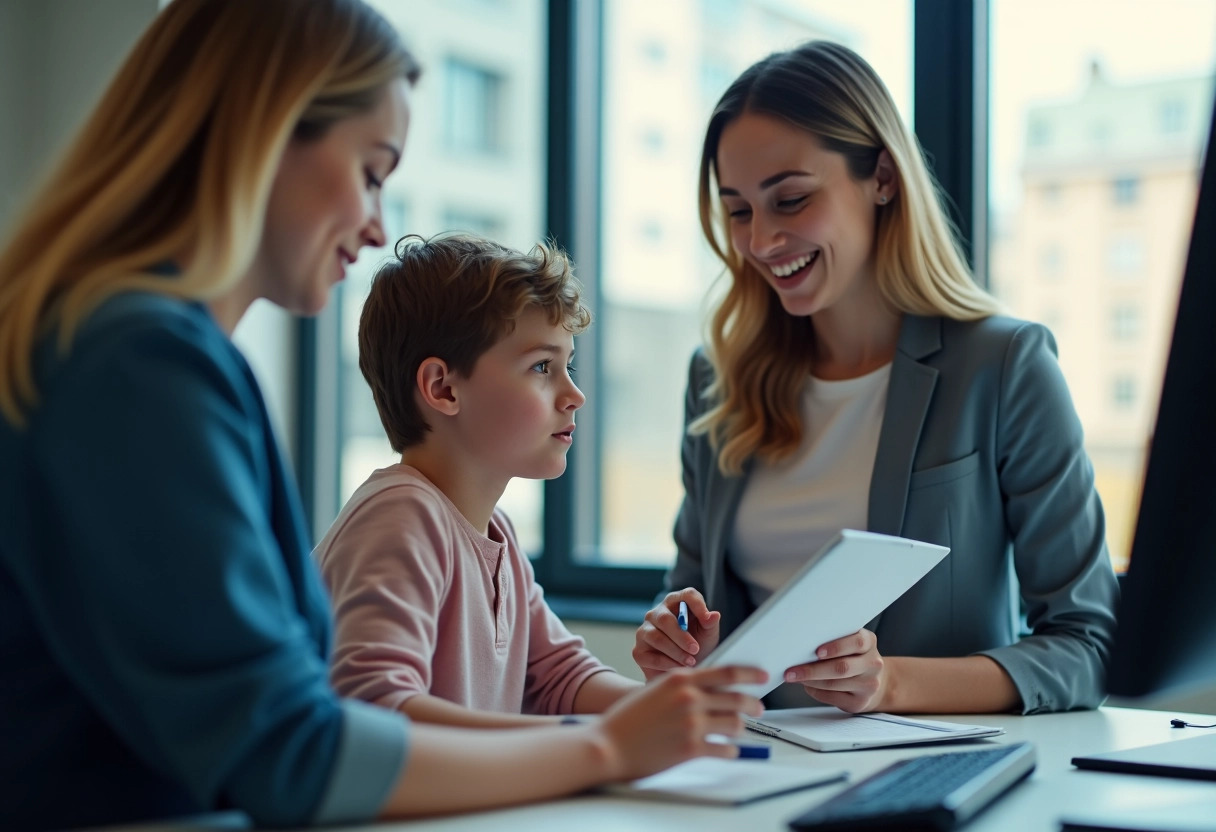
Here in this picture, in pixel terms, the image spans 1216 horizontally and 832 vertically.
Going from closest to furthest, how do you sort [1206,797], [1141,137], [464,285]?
1. [1206,797]
2. [464,285]
3. [1141,137]

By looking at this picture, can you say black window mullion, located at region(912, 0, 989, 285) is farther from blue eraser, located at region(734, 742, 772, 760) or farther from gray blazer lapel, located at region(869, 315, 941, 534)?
blue eraser, located at region(734, 742, 772, 760)

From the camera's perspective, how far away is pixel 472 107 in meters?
3.33

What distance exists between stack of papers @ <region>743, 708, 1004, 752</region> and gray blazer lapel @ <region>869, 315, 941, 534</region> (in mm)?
401

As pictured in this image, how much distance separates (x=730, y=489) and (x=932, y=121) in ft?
2.96

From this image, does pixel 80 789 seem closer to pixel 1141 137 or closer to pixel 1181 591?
pixel 1181 591

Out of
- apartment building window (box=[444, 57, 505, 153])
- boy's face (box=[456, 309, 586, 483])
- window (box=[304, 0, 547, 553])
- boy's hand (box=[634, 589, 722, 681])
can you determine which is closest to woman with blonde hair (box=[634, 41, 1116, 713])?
boy's hand (box=[634, 589, 722, 681])

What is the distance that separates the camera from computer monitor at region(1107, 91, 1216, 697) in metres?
0.73

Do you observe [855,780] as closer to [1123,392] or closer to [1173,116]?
[1123,392]

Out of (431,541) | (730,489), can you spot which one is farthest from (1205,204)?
(730,489)

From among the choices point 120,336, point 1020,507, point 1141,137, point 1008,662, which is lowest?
point 1008,662

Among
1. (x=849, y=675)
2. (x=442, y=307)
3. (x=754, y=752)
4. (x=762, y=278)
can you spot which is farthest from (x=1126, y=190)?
(x=754, y=752)

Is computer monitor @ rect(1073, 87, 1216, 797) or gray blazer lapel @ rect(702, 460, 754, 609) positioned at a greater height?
computer monitor @ rect(1073, 87, 1216, 797)

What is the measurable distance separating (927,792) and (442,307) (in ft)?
2.65

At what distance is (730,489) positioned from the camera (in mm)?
1921
